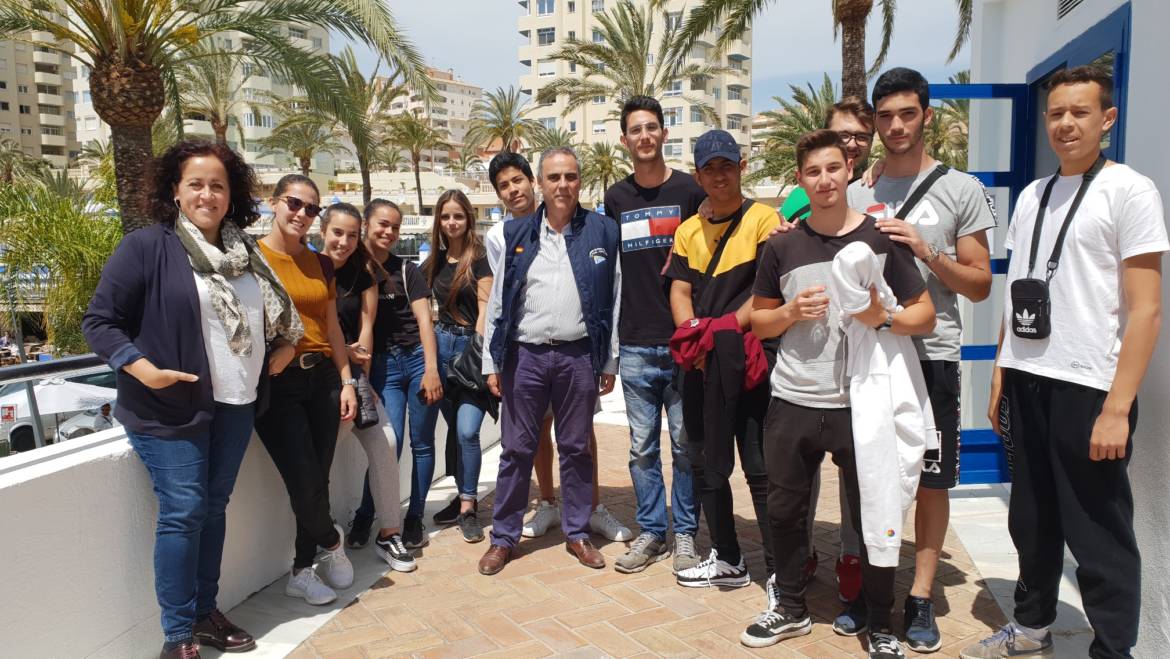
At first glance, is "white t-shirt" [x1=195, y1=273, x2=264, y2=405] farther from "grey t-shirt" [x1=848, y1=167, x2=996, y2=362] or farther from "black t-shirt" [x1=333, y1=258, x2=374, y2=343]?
"grey t-shirt" [x1=848, y1=167, x2=996, y2=362]

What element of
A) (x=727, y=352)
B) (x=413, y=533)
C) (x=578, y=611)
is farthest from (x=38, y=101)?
(x=727, y=352)

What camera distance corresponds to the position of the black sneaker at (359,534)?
4703 mm

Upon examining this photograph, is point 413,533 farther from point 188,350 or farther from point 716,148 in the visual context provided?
point 716,148

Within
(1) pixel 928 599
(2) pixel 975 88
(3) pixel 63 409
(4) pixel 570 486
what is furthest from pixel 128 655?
(2) pixel 975 88

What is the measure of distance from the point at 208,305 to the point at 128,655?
1451 millimetres

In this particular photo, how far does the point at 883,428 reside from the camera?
3.07 meters

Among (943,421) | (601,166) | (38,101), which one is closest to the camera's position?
(943,421)

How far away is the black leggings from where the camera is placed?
379 centimetres

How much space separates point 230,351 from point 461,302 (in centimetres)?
185

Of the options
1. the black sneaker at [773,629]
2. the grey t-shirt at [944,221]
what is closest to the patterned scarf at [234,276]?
the black sneaker at [773,629]

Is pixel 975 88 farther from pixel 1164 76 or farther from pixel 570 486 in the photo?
pixel 570 486

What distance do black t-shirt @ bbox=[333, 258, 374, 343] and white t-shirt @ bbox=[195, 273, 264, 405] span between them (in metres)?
0.94

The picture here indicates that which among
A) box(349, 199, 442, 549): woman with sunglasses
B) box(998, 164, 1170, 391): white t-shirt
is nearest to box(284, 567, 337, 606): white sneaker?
box(349, 199, 442, 549): woman with sunglasses

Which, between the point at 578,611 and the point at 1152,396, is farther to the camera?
the point at 578,611
